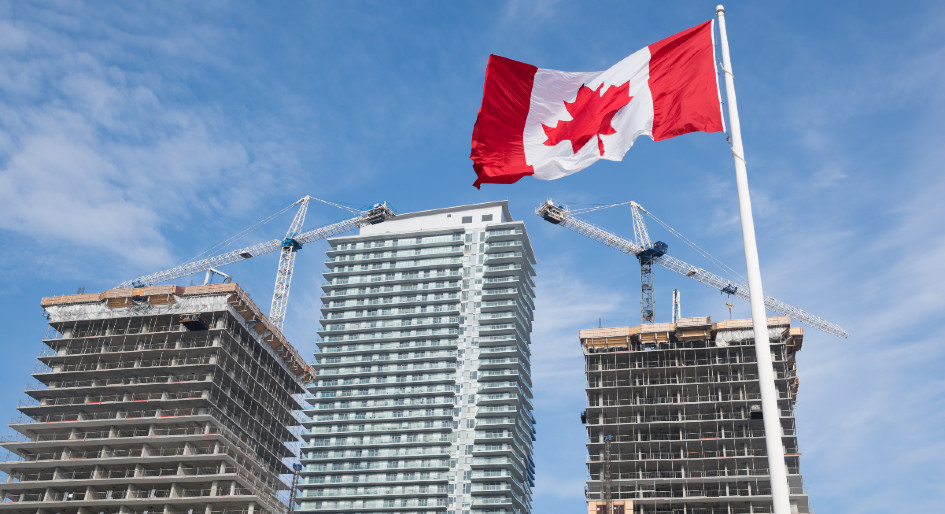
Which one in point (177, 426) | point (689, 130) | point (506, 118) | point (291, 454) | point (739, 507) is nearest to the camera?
point (689, 130)

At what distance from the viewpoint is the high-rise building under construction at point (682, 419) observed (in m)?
134

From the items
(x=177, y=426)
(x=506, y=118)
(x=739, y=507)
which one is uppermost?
(x=177, y=426)

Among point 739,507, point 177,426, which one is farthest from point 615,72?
point 177,426

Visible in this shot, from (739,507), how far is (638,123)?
112 meters

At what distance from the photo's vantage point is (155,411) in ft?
478

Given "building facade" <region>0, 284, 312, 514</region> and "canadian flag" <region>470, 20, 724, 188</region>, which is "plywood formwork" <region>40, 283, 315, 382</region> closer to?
"building facade" <region>0, 284, 312, 514</region>

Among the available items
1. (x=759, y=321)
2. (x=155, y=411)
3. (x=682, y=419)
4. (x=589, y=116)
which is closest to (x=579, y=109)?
(x=589, y=116)

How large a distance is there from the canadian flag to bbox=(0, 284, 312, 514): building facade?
11336cm

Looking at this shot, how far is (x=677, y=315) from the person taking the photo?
17538 cm

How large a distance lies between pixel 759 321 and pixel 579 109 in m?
11.9

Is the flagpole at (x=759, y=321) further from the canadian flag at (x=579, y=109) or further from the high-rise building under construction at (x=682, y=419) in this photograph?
the high-rise building under construction at (x=682, y=419)

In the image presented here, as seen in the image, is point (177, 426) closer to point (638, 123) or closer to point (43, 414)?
point (43, 414)

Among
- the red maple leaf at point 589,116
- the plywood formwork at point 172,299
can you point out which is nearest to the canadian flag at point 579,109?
the red maple leaf at point 589,116

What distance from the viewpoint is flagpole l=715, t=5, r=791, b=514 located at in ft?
74.6
